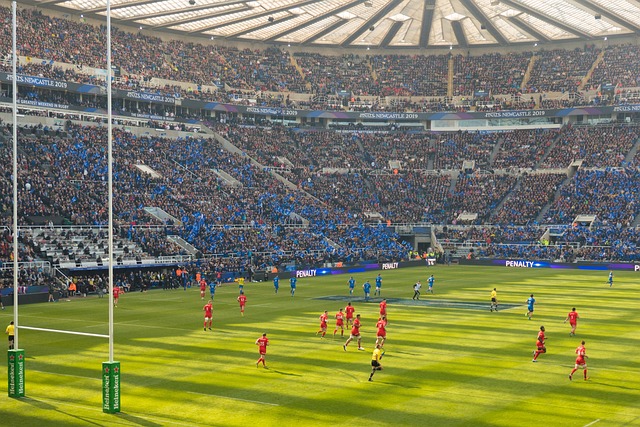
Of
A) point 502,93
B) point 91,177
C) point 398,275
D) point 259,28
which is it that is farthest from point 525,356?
point 502,93

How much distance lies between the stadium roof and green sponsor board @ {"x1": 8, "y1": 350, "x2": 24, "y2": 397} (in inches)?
2321

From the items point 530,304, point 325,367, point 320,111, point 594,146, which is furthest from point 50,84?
point 594,146

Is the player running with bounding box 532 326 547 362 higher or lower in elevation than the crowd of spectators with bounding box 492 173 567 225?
lower

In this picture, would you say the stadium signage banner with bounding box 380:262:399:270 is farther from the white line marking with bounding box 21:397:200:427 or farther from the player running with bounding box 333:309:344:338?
the white line marking with bounding box 21:397:200:427

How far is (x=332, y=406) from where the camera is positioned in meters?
22.6

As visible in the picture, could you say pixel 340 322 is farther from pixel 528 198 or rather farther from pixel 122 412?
pixel 528 198

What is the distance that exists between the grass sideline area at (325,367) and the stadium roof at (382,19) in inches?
1670

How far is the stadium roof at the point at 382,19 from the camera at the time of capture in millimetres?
81844

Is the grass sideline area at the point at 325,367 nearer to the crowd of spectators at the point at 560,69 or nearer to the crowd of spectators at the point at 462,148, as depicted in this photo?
the crowd of spectators at the point at 462,148

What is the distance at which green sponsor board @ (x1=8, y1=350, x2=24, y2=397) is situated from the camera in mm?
23594

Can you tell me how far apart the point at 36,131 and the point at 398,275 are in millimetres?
37467

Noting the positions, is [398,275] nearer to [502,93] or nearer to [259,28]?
[259,28]

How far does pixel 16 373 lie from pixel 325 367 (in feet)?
35.1

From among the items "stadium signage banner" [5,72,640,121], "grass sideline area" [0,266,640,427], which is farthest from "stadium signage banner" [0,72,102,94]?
"grass sideline area" [0,266,640,427]
